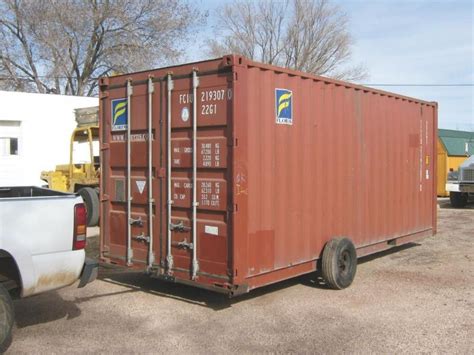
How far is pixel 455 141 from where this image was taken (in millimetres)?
28516

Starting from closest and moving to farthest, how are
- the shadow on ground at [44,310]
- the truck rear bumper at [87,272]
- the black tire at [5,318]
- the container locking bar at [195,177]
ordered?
the black tire at [5,318] < the truck rear bumper at [87,272] < the shadow on ground at [44,310] < the container locking bar at [195,177]

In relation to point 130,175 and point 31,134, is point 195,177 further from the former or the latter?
point 31,134

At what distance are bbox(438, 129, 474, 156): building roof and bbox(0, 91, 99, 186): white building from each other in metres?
17.9

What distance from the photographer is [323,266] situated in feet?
25.1

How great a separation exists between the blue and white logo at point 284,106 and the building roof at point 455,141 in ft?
71.1

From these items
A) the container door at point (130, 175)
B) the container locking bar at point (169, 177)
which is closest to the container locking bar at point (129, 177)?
the container door at point (130, 175)

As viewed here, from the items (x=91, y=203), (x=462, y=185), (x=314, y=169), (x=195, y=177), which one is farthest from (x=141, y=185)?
(x=462, y=185)

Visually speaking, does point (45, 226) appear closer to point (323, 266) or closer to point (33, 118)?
point (323, 266)

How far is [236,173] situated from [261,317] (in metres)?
1.69

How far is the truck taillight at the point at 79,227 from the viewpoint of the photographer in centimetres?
557

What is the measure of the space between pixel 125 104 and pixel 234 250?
2.75 m

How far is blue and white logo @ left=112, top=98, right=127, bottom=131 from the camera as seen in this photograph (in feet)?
25.4

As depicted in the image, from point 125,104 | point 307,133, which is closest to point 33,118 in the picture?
point 125,104

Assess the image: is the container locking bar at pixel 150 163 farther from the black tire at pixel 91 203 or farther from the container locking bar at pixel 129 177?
the black tire at pixel 91 203
